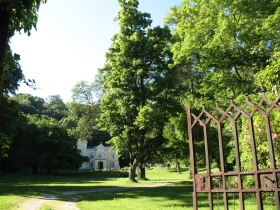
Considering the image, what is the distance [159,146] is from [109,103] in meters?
6.10

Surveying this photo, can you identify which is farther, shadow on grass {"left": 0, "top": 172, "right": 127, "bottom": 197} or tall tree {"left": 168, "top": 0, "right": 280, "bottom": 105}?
shadow on grass {"left": 0, "top": 172, "right": 127, "bottom": 197}

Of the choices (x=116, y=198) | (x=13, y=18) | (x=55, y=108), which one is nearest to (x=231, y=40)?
(x=116, y=198)

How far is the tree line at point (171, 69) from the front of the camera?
59.6ft

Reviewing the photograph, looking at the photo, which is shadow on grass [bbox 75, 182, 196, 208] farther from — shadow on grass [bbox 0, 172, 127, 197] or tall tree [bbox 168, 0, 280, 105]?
tall tree [bbox 168, 0, 280, 105]

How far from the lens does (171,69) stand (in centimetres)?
3058

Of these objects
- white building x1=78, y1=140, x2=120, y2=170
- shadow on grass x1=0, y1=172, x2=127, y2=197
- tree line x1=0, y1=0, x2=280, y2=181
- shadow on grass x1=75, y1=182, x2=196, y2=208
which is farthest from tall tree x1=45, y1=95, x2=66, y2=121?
shadow on grass x1=75, y1=182, x2=196, y2=208

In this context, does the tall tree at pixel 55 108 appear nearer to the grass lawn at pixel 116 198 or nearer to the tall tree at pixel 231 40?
the grass lawn at pixel 116 198

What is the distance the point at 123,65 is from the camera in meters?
Result: 30.0

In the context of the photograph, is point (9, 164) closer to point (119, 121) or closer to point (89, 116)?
point (89, 116)

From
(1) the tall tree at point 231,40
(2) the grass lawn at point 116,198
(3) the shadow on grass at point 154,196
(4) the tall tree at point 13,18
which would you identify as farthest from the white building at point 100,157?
(4) the tall tree at point 13,18

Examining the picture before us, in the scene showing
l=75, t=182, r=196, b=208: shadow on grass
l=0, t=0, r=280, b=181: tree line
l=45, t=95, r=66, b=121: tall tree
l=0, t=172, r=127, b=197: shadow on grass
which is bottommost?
l=75, t=182, r=196, b=208: shadow on grass

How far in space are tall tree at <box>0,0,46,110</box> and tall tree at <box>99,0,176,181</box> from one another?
78.6 feet

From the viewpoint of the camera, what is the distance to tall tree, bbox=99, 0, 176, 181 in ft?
96.5

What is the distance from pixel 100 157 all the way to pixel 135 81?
58.7 m
